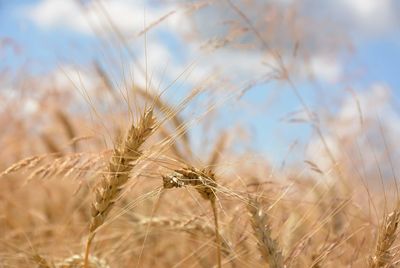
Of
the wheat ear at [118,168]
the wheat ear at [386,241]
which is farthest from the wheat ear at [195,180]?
the wheat ear at [386,241]

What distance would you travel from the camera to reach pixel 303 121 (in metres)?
2.14

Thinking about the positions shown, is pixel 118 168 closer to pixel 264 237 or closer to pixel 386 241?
pixel 264 237

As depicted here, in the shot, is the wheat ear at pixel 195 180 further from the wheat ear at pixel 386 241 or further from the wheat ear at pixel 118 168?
the wheat ear at pixel 386 241

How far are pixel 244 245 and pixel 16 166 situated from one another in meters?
0.72

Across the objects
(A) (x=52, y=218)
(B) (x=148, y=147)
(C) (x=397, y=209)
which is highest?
(B) (x=148, y=147)

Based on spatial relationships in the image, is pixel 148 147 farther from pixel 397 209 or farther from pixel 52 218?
pixel 52 218

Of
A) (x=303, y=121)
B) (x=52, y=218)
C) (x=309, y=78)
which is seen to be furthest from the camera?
(x=52, y=218)

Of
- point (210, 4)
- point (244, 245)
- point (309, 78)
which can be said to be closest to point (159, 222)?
point (244, 245)

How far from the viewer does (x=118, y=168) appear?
1164mm

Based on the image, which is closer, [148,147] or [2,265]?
[148,147]

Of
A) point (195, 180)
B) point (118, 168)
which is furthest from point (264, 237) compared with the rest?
point (118, 168)

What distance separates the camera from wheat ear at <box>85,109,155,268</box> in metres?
1.17

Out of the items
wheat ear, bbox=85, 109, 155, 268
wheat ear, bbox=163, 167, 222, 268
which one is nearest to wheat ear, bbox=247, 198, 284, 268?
wheat ear, bbox=163, 167, 222, 268

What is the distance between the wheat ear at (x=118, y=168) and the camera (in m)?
1.17
